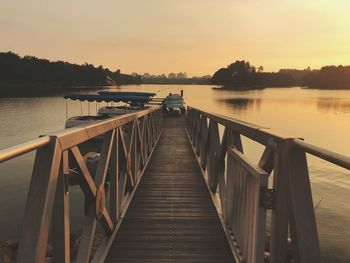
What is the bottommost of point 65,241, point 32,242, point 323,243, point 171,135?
point 323,243

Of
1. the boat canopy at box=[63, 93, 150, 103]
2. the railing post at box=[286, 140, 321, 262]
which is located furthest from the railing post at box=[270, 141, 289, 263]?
the boat canopy at box=[63, 93, 150, 103]

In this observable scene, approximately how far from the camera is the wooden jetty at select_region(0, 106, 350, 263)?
7.79 feet

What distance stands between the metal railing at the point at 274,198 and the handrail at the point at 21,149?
1778 mm

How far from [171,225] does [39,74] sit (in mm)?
148030

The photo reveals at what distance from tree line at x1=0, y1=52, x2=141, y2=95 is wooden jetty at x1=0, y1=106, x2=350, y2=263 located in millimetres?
128203

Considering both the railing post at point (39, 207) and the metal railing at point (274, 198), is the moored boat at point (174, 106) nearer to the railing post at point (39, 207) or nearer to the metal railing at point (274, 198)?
the metal railing at point (274, 198)

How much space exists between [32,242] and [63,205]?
0.46m

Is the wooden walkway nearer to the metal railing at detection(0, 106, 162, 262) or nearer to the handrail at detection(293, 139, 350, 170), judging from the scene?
the metal railing at detection(0, 106, 162, 262)

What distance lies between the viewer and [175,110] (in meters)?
31.7

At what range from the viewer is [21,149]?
2023 mm

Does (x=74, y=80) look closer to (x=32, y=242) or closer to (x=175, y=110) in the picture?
(x=175, y=110)

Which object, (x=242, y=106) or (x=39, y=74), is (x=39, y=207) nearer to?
(x=242, y=106)

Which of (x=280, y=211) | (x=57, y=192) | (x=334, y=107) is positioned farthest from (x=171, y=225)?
(x=334, y=107)

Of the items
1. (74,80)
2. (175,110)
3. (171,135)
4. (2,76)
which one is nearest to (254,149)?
(175,110)
